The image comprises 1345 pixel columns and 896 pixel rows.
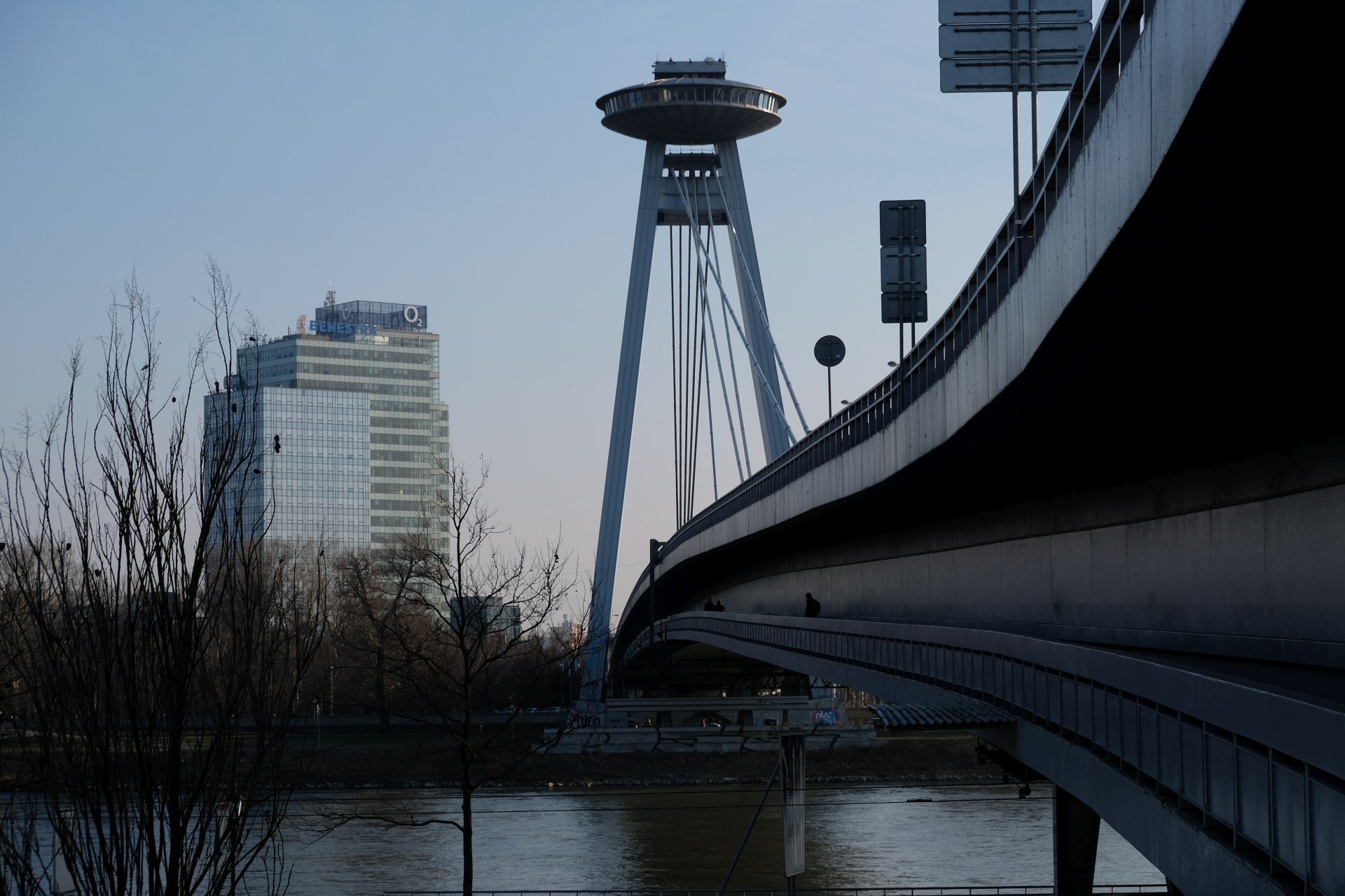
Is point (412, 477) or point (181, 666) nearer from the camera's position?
point (181, 666)

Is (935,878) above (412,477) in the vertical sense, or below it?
below

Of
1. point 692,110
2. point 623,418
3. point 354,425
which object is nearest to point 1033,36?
point 623,418

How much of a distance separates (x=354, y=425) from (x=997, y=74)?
14294 centimetres

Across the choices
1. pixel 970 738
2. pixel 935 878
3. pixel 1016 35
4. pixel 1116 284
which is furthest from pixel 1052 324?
pixel 970 738

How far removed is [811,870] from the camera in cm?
2931

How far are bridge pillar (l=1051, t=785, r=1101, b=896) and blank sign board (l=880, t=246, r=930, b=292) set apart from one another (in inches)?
Answer: 446

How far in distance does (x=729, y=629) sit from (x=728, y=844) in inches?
180

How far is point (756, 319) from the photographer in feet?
144

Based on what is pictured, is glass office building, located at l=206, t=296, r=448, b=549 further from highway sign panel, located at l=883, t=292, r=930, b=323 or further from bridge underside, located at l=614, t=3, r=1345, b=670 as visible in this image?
bridge underside, located at l=614, t=3, r=1345, b=670

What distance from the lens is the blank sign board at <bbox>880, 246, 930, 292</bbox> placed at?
90.4 ft

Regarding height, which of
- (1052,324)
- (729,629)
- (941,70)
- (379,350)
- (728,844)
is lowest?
(728,844)

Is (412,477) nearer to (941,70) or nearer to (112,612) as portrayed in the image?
(941,70)

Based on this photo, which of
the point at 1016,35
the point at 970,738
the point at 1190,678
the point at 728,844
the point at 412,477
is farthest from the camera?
the point at 412,477

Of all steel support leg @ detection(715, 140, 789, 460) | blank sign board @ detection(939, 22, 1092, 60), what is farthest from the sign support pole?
steel support leg @ detection(715, 140, 789, 460)
